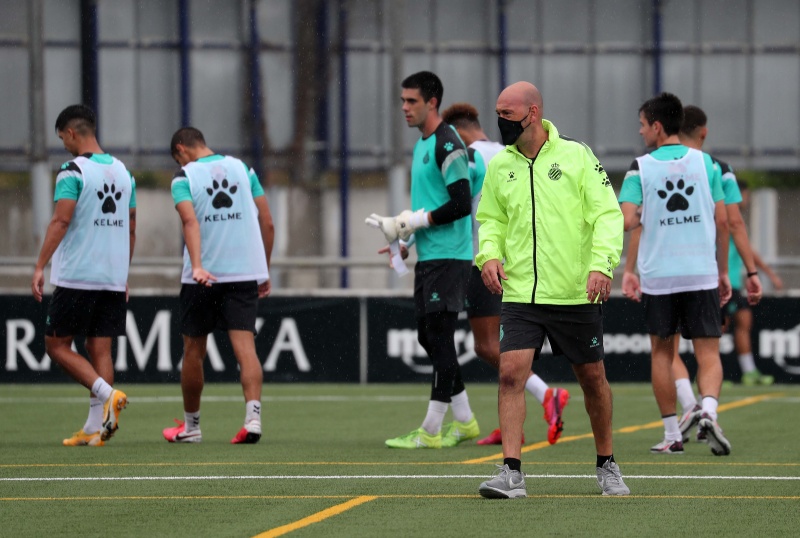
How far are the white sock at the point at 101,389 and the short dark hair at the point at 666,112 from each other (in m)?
3.67

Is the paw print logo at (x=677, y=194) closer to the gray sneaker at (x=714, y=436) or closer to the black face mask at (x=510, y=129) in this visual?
the gray sneaker at (x=714, y=436)

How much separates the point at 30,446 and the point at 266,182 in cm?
1812

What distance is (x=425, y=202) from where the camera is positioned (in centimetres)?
1014

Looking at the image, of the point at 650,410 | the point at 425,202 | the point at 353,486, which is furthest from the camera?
the point at 650,410

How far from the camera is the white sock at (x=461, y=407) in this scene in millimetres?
10469

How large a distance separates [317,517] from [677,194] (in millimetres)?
3902

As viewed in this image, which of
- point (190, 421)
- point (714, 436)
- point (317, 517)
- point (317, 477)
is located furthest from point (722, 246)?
point (317, 517)

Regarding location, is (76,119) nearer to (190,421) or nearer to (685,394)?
(190,421)

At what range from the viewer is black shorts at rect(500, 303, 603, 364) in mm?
7434

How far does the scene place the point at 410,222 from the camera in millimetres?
9961

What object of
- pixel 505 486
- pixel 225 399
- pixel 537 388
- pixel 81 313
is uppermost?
pixel 81 313

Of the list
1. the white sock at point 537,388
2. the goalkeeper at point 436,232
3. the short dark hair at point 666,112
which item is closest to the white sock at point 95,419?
the goalkeeper at point 436,232

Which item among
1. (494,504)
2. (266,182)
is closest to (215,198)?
(494,504)

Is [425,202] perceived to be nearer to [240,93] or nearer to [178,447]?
[178,447]
